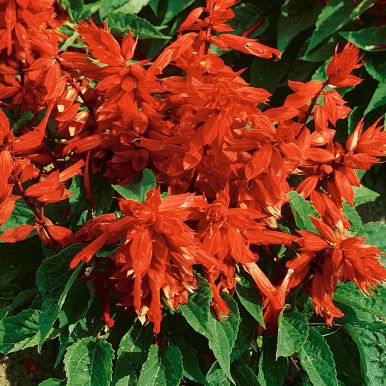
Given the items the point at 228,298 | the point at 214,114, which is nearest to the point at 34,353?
the point at 228,298

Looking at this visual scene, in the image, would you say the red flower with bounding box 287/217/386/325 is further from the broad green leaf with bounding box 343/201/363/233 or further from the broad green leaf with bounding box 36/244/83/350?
the broad green leaf with bounding box 36/244/83/350

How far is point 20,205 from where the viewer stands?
156 cm

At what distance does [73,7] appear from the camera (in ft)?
7.51

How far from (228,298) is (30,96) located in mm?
665

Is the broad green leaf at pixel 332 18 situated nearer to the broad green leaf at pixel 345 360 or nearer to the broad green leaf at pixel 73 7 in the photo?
the broad green leaf at pixel 73 7

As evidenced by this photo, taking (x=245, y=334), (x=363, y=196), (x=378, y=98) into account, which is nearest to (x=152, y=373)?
(x=245, y=334)

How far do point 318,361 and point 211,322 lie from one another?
279 mm

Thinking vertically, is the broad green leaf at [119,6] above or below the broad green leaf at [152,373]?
above

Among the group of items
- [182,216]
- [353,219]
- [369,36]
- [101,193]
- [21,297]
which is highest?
[182,216]

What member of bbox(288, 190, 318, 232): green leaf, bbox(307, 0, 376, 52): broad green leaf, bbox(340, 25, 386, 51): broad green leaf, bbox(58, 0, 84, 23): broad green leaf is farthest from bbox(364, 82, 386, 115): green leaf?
bbox(58, 0, 84, 23): broad green leaf

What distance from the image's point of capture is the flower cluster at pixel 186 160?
43.3 inches

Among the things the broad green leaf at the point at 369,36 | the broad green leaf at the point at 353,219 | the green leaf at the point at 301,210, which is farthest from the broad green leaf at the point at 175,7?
the green leaf at the point at 301,210

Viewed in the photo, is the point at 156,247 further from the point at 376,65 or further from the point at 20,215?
the point at 376,65

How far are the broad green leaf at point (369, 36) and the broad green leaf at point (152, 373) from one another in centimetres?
140
